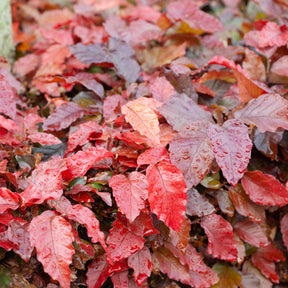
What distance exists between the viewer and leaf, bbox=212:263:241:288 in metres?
1.12

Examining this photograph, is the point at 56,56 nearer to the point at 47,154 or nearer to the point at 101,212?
the point at 47,154

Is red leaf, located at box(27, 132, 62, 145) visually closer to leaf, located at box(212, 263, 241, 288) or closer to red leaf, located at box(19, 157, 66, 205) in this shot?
red leaf, located at box(19, 157, 66, 205)

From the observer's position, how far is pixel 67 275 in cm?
73

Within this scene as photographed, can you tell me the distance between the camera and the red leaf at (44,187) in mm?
829

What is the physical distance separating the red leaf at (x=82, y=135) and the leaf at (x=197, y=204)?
0.35 m

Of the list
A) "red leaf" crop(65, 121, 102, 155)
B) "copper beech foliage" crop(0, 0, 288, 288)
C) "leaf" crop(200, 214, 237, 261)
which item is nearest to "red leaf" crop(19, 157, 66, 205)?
"copper beech foliage" crop(0, 0, 288, 288)

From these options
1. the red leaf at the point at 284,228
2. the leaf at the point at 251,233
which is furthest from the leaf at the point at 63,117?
the red leaf at the point at 284,228

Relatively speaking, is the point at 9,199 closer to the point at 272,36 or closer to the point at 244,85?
the point at 244,85

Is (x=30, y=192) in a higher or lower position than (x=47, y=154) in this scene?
higher

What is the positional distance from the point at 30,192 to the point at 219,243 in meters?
0.58

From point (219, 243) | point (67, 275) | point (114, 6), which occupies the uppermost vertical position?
point (114, 6)

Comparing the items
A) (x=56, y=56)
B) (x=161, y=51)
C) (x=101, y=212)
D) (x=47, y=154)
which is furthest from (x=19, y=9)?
(x=101, y=212)

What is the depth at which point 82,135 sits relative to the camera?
3.34 ft

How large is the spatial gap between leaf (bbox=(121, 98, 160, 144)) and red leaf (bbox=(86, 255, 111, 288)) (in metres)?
0.38
